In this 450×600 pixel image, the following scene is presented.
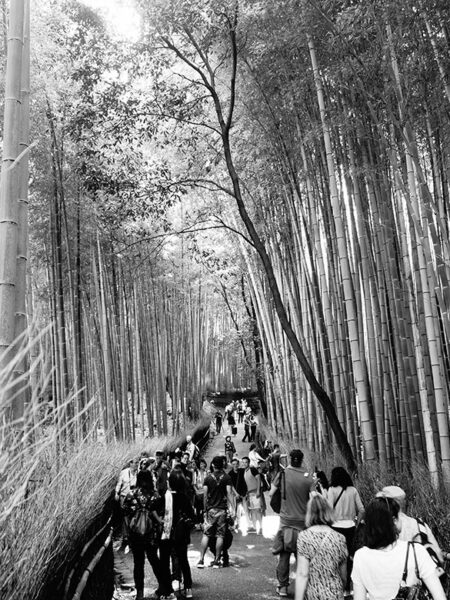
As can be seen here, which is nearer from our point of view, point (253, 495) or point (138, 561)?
point (138, 561)

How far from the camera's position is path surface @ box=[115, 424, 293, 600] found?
3.86 metres

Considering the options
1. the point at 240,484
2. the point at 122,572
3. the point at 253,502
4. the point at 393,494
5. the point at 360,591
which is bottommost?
the point at 122,572

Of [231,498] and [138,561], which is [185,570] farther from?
[231,498]

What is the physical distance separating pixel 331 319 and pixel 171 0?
323cm

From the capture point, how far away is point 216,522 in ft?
14.8

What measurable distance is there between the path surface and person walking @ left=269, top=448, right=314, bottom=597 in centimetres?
19

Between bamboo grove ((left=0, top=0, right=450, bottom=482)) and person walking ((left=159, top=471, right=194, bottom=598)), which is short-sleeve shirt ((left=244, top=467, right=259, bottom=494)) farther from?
person walking ((left=159, top=471, right=194, bottom=598))

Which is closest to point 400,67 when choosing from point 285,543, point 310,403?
point 285,543

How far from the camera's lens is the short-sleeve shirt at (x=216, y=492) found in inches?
177

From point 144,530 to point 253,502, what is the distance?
3.13 m

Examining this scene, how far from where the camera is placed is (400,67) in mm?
4488

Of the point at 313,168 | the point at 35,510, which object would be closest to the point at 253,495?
the point at 313,168

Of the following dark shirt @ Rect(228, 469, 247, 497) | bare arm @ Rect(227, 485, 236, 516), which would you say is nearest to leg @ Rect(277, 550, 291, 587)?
bare arm @ Rect(227, 485, 236, 516)

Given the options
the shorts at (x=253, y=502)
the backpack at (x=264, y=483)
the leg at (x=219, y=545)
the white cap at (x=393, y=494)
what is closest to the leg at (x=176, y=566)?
the leg at (x=219, y=545)
